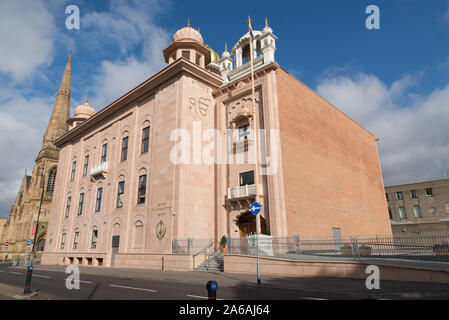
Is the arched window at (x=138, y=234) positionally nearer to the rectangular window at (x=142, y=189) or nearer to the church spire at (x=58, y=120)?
the rectangular window at (x=142, y=189)

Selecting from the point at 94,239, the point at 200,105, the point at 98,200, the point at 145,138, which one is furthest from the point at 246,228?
the point at 98,200

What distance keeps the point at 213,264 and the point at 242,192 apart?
18.7 ft

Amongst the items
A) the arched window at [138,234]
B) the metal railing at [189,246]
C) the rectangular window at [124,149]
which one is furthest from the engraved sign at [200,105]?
the metal railing at [189,246]

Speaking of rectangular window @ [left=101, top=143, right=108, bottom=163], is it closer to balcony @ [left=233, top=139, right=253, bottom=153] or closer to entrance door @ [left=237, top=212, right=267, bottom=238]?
balcony @ [left=233, top=139, right=253, bottom=153]

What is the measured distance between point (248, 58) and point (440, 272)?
22.7m

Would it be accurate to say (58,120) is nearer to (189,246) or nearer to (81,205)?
(81,205)

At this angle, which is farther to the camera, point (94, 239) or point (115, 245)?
point (94, 239)

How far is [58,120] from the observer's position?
7188cm

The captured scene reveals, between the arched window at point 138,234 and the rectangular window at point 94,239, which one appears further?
the rectangular window at point 94,239

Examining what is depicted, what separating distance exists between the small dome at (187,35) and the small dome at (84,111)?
20.8m

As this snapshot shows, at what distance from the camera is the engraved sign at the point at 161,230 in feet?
72.9

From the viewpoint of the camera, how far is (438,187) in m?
50.4
